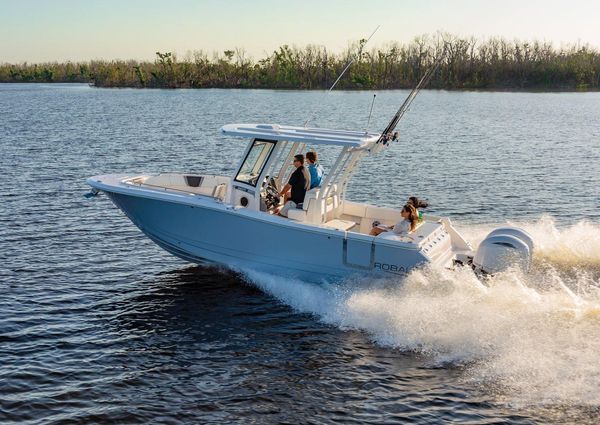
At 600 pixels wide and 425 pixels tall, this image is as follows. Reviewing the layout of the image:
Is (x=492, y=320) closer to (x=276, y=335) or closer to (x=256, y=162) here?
(x=276, y=335)

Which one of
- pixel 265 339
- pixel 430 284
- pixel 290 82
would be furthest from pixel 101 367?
pixel 290 82

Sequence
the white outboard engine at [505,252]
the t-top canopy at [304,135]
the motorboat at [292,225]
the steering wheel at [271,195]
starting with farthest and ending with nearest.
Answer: the steering wheel at [271,195]
the t-top canopy at [304,135]
the motorboat at [292,225]
the white outboard engine at [505,252]

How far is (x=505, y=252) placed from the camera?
10.9m

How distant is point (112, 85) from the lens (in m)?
99.9

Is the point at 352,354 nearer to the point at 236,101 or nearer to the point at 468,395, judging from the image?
the point at 468,395

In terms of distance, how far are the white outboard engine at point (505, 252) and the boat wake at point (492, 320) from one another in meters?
0.20

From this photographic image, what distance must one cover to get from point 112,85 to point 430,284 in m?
96.4

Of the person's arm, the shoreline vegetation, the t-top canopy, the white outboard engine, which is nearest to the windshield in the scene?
the t-top canopy

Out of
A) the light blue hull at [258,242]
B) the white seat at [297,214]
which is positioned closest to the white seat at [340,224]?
the white seat at [297,214]

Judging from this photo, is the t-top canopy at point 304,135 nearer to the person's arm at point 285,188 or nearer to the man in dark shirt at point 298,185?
the man in dark shirt at point 298,185

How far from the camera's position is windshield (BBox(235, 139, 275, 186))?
1188 centimetres

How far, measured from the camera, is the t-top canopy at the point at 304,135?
11.3 metres

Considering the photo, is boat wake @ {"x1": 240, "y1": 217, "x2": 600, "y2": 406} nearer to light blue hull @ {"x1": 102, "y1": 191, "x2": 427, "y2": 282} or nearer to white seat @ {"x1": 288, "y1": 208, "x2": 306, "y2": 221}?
light blue hull @ {"x1": 102, "y1": 191, "x2": 427, "y2": 282}

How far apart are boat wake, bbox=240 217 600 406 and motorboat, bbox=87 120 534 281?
334mm
